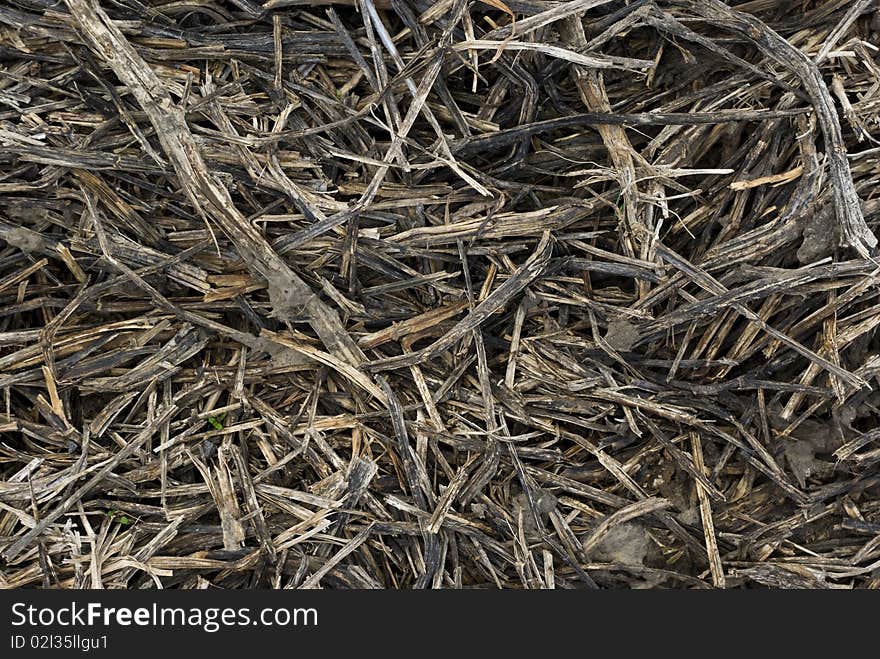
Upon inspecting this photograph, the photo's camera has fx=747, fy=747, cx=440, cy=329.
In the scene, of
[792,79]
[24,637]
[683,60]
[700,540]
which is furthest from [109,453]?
[792,79]

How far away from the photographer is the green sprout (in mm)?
1270

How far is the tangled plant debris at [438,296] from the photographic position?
3.89ft

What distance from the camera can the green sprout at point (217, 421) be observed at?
127 centimetres

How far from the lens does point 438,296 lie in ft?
4.16

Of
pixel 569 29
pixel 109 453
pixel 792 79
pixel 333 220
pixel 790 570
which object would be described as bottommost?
pixel 790 570

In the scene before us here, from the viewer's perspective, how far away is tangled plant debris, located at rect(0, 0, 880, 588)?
3.89 ft

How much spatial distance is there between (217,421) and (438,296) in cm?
43

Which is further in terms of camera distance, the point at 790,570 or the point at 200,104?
the point at 790,570

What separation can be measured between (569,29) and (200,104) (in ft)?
1.94

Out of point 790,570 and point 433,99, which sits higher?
point 433,99

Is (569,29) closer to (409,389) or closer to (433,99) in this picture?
(433,99)

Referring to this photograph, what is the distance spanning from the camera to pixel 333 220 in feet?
3.91

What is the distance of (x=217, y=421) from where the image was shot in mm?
1273

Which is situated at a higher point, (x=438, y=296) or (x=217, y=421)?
(x=438, y=296)
